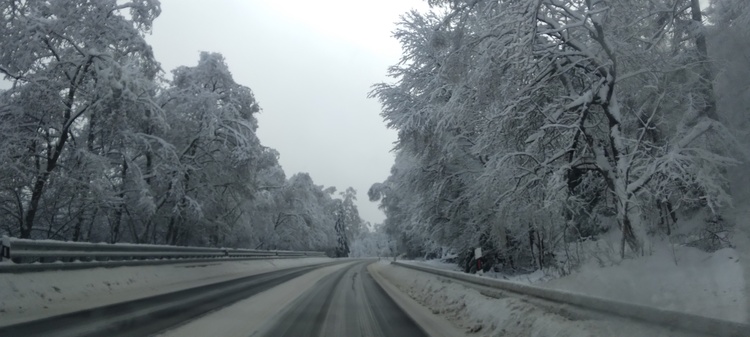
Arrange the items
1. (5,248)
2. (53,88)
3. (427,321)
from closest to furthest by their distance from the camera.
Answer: (5,248) → (427,321) → (53,88)

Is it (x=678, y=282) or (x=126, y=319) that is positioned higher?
(x=678, y=282)

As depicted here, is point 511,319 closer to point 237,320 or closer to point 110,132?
point 237,320

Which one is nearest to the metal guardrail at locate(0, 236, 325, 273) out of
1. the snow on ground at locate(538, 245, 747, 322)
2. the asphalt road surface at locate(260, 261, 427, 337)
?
the asphalt road surface at locate(260, 261, 427, 337)

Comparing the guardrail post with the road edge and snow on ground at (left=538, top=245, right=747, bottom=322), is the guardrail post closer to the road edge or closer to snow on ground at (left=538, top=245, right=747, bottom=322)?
the road edge

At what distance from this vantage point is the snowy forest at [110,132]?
1563cm

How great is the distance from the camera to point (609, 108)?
440 inches

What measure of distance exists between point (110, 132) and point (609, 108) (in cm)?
1671

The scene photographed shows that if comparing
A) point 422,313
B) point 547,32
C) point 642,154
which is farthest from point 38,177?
point 642,154

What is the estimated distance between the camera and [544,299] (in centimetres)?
639

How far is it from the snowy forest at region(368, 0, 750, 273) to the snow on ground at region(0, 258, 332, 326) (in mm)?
9208

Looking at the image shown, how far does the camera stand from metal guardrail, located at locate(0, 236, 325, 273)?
28.8 feet

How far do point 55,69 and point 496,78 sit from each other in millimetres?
14217

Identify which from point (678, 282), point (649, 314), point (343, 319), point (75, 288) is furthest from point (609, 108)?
point (75, 288)

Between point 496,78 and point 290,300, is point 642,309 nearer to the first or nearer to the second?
point 496,78
